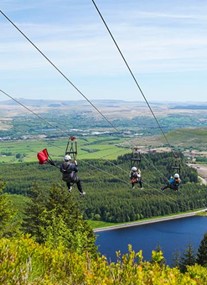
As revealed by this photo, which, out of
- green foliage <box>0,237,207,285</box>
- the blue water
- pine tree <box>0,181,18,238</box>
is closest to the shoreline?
the blue water

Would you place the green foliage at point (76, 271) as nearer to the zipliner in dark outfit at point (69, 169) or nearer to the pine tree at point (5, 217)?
the zipliner in dark outfit at point (69, 169)

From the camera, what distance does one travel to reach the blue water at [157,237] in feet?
382

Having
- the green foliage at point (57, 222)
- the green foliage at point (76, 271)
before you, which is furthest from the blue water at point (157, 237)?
the green foliage at point (76, 271)

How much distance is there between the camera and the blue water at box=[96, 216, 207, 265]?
11631 cm

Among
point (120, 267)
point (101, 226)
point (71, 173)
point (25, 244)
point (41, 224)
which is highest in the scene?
point (71, 173)

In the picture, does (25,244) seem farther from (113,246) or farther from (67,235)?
(113,246)

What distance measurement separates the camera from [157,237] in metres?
130

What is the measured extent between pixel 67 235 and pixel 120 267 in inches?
1228

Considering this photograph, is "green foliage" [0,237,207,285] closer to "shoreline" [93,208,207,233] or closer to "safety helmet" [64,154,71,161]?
"safety helmet" [64,154,71,161]

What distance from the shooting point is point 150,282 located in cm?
1357

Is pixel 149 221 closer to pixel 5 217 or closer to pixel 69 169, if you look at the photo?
pixel 5 217

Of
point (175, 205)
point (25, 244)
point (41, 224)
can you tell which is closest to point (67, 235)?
point (41, 224)

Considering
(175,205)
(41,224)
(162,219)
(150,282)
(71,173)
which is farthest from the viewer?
(175,205)

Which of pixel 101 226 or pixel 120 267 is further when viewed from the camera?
pixel 101 226
